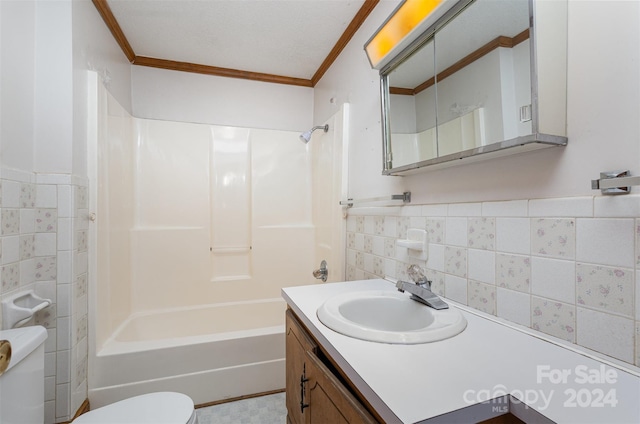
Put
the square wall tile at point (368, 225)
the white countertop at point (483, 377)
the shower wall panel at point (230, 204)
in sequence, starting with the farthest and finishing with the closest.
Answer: the shower wall panel at point (230, 204), the square wall tile at point (368, 225), the white countertop at point (483, 377)

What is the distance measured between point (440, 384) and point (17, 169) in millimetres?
1719

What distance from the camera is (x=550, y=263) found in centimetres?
77

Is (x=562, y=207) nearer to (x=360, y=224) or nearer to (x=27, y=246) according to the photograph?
(x=360, y=224)

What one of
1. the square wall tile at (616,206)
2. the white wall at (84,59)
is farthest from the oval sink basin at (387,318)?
the white wall at (84,59)

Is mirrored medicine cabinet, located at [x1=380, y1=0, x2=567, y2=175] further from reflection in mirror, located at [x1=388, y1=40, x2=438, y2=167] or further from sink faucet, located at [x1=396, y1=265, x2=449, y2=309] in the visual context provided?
sink faucet, located at [x1=396, y1=265, x2=449, y2=309]

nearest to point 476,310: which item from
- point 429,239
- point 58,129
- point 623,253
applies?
point 429,239

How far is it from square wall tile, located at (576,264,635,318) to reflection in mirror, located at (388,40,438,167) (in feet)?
1.94

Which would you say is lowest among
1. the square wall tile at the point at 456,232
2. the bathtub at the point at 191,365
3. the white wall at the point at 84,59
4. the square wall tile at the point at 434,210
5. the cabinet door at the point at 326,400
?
the bathtub at the point at 191,365

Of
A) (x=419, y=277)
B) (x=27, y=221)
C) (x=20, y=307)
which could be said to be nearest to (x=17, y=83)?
(x=27, y=221)

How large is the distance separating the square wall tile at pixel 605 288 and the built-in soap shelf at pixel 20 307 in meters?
1.90

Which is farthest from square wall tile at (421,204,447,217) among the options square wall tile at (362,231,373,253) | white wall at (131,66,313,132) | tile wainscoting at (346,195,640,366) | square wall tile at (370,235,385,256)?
white wall at (131,66,313,132)

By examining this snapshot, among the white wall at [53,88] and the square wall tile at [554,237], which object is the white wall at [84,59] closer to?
the white wall at [53,88]

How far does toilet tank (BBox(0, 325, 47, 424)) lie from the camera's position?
82 centimetres

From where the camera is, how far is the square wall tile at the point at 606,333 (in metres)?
0.62
